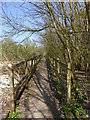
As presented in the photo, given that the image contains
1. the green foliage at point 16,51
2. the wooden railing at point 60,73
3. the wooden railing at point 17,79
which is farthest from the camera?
the green foliage at point 16,51

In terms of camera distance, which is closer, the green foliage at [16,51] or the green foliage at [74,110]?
the green foliage at [74,110]

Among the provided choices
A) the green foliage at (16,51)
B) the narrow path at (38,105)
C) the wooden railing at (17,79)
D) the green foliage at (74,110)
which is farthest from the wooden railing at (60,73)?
the green foliage at (16,51)

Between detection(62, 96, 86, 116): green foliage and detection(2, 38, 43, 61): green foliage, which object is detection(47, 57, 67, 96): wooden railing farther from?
detection(2, 38, 43, 61): green foliage

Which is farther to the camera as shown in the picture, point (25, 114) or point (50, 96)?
point (50, 96)

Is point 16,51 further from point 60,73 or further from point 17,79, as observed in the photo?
point 17,79

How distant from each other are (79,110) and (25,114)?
122 centimetres

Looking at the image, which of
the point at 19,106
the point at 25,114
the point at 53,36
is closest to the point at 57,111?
the point at 25,114

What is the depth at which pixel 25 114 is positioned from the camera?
3.03 m

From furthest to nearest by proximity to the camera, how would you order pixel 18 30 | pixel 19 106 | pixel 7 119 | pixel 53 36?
pixel 18 30, pixel 53 36, pixel 19 106, pixel 7 119

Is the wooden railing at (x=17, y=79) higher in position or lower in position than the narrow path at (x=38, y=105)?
higher

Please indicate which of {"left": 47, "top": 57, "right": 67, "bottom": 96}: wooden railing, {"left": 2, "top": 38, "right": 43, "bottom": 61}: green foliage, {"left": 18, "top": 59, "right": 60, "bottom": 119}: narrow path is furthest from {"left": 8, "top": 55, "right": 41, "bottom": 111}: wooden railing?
{"left": 2, "top": 38, "right": 43, "bottom": 61}: green foliage

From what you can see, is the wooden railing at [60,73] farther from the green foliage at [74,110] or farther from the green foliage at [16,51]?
the green foliage at [16,51]

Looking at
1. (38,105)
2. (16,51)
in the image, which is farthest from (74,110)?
(16,51)

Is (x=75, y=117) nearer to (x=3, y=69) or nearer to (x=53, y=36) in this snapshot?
(x=53, y=36)
